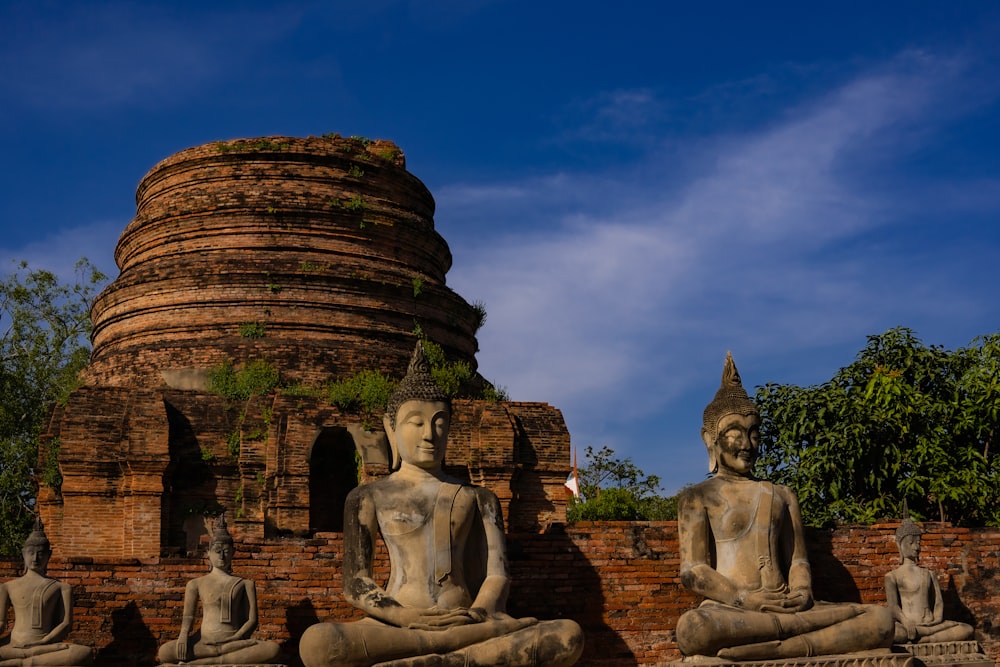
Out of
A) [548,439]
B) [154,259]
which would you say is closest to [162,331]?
[154,259]

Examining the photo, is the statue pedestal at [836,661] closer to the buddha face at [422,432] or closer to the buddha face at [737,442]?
the buddha face at [737,442]

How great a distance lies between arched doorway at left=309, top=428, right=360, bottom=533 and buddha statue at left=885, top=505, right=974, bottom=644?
8207 millimetres

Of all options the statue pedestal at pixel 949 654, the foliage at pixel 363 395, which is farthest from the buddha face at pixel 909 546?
the foliage at pixel 363 395

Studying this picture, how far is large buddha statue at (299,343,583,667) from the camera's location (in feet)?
23.6

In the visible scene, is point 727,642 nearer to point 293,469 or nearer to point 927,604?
point 927,604

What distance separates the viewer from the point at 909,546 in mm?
10195

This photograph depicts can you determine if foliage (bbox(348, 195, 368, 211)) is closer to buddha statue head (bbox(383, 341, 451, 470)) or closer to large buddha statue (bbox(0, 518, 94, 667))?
large buddha statue (bbox(0, 518, 94, 667))

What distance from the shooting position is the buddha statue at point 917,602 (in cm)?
990

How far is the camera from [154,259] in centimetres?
1886

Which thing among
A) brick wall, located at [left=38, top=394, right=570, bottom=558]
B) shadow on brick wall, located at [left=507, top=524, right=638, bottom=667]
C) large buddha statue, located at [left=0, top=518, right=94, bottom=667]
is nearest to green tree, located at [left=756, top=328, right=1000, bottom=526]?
brick wall, located at [left=38, top=394, right=570, bottom=558]

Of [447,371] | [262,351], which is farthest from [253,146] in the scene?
[447,371]

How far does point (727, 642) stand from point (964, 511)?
9.40m

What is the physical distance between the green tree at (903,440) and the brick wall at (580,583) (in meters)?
4.90

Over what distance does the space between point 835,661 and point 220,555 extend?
4.49 metres
